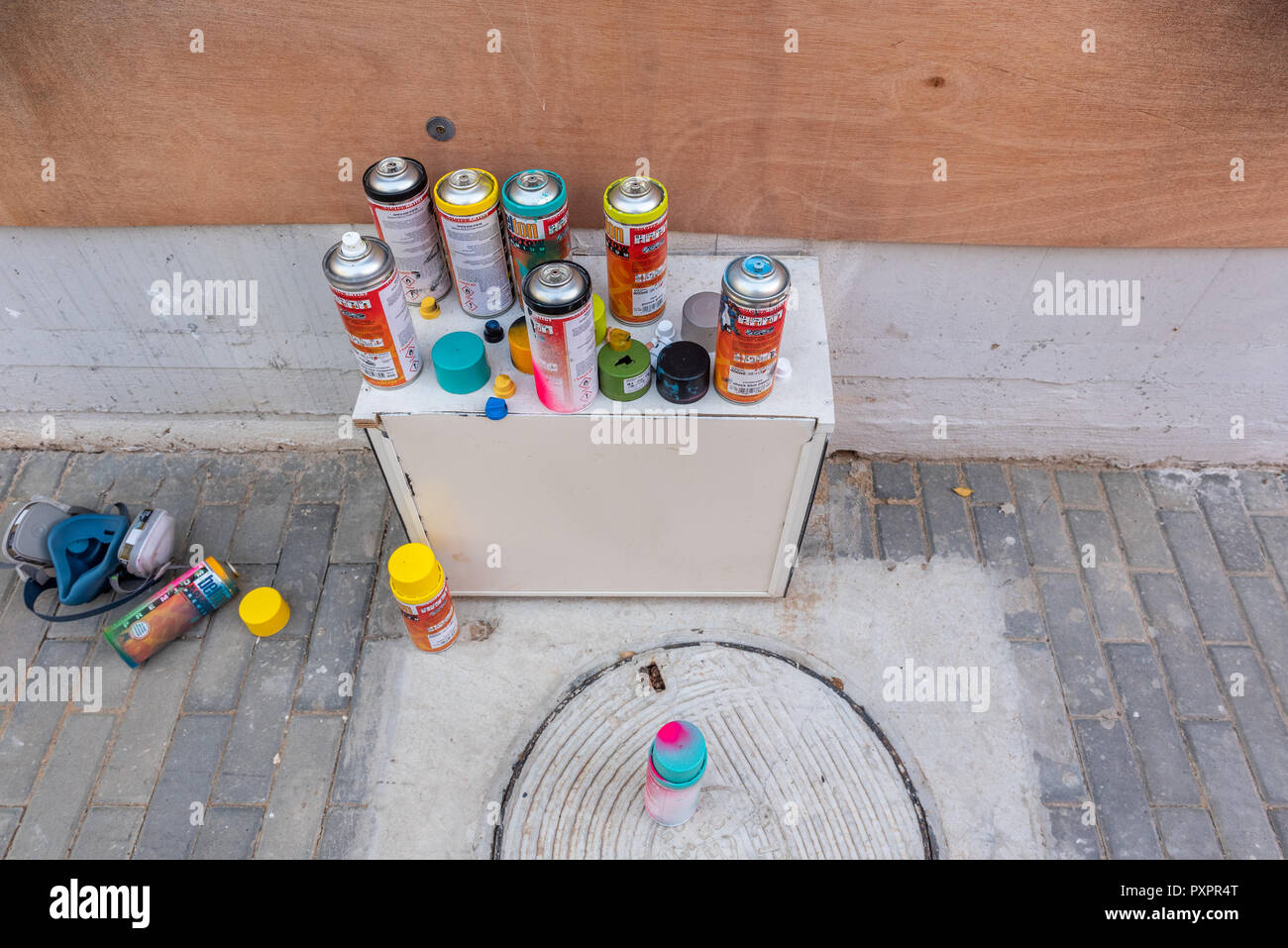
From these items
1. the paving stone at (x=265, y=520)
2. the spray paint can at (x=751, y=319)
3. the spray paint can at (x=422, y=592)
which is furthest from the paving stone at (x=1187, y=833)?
the paving stone at (x=265, y=520)

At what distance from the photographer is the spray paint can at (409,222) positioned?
2.16 meters

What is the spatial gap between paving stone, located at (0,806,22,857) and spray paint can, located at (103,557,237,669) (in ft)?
1.78

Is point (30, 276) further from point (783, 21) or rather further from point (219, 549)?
point (783, 21)

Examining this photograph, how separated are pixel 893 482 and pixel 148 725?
302 centimetres

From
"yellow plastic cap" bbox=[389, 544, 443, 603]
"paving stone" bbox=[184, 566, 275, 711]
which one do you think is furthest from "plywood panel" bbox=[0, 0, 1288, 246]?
"paving stone" bbox=[184, 566, 275, 711]

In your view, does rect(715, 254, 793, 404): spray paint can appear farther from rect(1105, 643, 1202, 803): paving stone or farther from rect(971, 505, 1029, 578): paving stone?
rect(1105, 643, 1202, 803): paving stone

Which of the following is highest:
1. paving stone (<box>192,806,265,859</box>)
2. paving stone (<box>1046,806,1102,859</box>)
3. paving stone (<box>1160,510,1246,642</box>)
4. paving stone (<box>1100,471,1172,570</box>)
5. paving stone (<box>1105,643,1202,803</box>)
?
paving stone (<box>1100,471,1172,570</box>)

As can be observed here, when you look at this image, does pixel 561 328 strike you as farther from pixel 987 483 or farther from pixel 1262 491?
pixel 1262 491

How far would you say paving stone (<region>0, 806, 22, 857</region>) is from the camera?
2529mm

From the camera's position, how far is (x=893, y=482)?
3.38 metres

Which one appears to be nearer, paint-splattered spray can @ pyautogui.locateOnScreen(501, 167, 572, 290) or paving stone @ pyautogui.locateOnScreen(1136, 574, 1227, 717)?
paint-splattered spray can @ pyautogui.locateOnScreen(501, 167, 572, 290)

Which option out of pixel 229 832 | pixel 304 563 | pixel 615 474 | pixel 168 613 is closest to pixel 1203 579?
pixel 615 474
